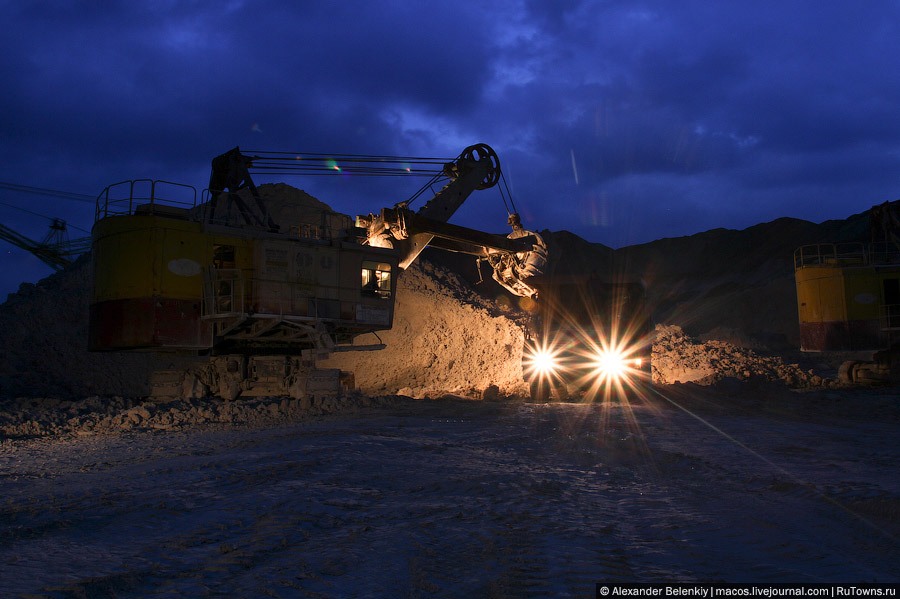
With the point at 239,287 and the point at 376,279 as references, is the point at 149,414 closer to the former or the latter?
Answer: the point at 239,287

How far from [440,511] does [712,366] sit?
1925cm

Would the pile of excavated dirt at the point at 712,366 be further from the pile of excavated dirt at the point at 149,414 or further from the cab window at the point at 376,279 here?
the pile of excavated dirt at the point at 149,414

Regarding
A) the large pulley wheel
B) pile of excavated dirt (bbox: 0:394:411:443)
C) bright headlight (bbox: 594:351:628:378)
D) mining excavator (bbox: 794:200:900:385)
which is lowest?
pile of excavated dirt (bbox: 0:394:411:443)

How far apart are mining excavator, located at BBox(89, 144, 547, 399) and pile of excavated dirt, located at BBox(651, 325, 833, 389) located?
984cm

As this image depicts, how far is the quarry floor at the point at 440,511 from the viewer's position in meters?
3.59

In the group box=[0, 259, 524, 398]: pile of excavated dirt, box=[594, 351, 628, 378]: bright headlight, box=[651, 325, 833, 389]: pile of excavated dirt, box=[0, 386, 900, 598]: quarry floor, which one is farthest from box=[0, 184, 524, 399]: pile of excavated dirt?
box=[0, 386, 900, 598]: quarry floor

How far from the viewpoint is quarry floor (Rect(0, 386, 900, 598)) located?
141 inches

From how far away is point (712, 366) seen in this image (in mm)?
21797

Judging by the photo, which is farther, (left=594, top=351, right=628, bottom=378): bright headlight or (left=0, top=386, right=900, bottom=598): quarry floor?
(left=594, top=351, right=628, bottom=378): bright headlight

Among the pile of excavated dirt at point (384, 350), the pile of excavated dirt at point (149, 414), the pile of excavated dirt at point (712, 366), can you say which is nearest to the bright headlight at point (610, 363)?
the pile of excavated dirt at point (384, 350)

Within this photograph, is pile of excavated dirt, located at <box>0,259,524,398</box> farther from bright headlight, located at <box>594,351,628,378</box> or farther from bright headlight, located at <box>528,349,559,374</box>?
bright headlight, located at <box>594,351,628,378</box>

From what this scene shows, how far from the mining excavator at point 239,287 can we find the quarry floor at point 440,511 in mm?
3872

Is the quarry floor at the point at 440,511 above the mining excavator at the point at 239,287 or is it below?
below

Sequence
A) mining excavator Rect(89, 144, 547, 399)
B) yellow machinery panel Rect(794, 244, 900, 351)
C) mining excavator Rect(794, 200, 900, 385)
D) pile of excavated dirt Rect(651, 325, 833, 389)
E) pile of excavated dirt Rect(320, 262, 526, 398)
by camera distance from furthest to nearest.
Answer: pile of excavated dirt Rect(320, 262, 526, 398)
pile of excavated dirt Rect(651, 325, 833, 389)
yellow machinery panel Rect(794, 244, 900, 351)
mining excavator Rect(794, 200, 900, 385)
mining excavator Rect(89, 144, 547, 399)
